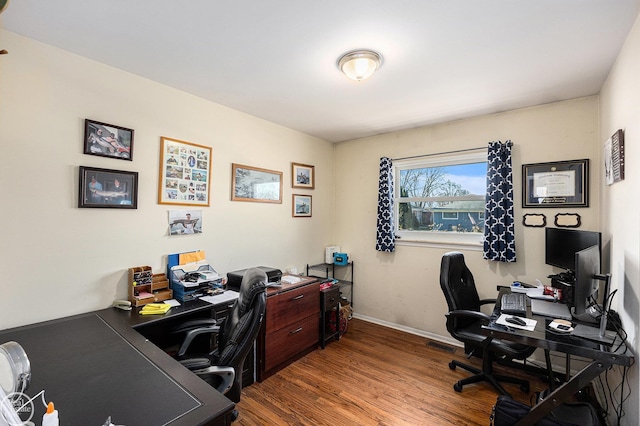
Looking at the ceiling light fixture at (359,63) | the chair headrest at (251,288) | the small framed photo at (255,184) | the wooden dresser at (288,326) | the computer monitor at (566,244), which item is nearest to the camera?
the chair headrest at (251,288)

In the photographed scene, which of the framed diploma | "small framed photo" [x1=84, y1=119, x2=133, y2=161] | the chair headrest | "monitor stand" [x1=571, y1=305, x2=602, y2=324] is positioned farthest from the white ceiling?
"monitor stand" [x1=571, y1=305, x2=602, y2=324]

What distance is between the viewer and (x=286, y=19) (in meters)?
1.58

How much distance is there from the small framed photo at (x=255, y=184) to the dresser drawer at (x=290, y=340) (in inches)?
53.6

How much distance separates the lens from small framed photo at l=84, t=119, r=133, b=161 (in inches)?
78.6

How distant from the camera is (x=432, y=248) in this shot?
11.0 feet

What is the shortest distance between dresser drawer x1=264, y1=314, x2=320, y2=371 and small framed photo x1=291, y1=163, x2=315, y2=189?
158 cm

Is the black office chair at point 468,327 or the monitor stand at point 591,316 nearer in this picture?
the monitor stand at point 591,316

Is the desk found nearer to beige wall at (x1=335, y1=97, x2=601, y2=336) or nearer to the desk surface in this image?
the desk surface

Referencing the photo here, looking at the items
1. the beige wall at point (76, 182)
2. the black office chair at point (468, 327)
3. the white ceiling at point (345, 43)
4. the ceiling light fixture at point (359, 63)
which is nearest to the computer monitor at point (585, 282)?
the black office chair at point (468, 327)

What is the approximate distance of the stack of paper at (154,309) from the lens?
6.49ft

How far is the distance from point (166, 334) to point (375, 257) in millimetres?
2507

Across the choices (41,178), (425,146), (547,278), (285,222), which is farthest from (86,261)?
(547,278)

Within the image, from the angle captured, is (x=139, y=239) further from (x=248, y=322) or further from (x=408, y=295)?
(x=408, y=295)

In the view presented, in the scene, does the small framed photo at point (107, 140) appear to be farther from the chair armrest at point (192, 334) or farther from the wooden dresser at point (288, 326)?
the wooden dresser at point (288, 326)
